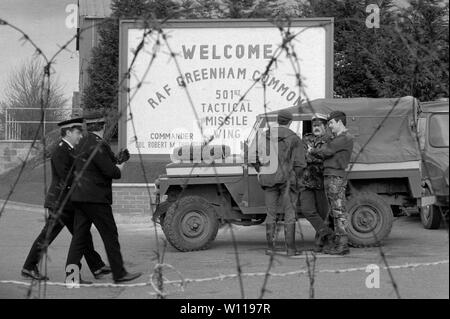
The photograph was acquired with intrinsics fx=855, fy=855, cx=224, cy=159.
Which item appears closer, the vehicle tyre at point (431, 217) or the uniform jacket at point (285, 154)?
the uniform jacket at point (285, 154)

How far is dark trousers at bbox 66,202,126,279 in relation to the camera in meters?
8.60

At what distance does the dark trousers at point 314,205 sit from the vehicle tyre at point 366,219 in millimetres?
383

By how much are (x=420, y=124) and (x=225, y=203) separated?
4413 millimetres

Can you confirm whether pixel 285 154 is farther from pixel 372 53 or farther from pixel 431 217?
pixel 372 53

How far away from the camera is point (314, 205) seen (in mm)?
11648

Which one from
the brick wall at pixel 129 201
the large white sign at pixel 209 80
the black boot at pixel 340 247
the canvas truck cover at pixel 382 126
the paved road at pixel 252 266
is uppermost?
the large white sign at pixel 209 80

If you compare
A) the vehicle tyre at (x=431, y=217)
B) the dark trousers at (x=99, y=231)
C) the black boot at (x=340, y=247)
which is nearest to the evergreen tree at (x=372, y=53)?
the vehicle tyre at (x=431, y=217)

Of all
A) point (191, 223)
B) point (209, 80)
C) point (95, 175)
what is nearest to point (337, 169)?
point (191, 223)

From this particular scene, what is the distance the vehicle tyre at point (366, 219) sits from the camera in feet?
38.5

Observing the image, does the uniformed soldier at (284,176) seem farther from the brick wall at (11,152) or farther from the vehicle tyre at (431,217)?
the brick wall at (11,152)

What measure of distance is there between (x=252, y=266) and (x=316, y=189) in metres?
1.75

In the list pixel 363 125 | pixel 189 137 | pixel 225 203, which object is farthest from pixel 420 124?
pixel 189 137
